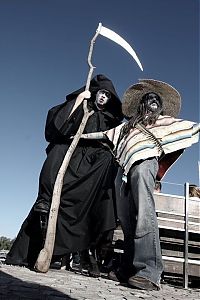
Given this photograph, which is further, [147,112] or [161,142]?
[147,112]

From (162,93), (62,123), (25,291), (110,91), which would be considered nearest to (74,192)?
(62,123)

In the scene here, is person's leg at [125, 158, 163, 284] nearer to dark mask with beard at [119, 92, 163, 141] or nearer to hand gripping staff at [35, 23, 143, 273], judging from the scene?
dark mask with beard at [119, 92, 163, 141]

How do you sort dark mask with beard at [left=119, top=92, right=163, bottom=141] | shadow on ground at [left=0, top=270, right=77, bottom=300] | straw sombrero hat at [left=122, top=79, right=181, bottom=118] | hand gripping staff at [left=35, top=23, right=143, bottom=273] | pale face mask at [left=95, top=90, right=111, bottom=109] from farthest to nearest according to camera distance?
1. pale face mask at [left=95, top=90, right=111, bottom=109]
2. straw sombrero hat at [left=122, top=79, right=181, bottom=118]
3. dark mask with beard at [left=119, top=92, right=163, bottom=141]
4. hand gripping staff at [left=35, top=23, right=143, bottom=273]
5. shadow on ground at [left=0, top=270, right=77, bottom=300]

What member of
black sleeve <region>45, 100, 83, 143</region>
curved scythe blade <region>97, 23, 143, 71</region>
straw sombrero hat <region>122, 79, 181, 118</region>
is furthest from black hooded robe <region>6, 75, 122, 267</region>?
curved scythe blade <region>97, 23, 143, 71</region>

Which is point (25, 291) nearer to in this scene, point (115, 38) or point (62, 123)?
point (62, 123)

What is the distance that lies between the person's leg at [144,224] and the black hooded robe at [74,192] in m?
0.54

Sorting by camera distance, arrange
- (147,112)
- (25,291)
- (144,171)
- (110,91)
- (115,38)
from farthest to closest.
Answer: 1. (115,38)
2. (110,91)
3. (147,112)
4. (144,171)
5. (25,291)

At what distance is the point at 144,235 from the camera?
2947 millimetres

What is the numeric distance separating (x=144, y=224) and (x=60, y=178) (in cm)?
97

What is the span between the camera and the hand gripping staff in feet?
10.4

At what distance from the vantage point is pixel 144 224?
9.73 feet

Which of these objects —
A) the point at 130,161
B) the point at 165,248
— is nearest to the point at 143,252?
the point at 130,161

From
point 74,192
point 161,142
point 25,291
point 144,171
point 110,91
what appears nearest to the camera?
point 25,291

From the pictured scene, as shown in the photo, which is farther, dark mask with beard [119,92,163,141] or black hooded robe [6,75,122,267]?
black hooded robe [6,75,122,267]
